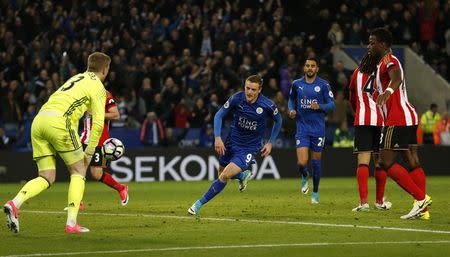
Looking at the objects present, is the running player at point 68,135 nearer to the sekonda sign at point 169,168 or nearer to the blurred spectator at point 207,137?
the sekonda sign at point 169,168

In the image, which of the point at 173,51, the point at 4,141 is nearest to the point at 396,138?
the point at 4,141

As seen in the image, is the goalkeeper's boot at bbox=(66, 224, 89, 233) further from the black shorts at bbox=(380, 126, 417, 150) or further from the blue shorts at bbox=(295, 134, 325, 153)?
the blue shorts at bbox=(295, 134, 325, 153)

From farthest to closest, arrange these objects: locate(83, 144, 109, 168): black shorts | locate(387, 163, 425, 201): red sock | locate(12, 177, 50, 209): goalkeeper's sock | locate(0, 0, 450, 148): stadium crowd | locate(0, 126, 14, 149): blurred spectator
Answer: locate(0, 0, 450, 148): stadium crowd < locate(0, 126, 14, 149): blurred spectator < locate(83, 144, 109, 168): black shorts < locate(387, 163, 425, 201): red sock < locate(12, 177, 50, 209): goalkeeper's sock

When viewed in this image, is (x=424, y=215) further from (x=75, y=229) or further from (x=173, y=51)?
(x=173, y=51)

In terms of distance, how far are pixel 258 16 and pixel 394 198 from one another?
12.4m

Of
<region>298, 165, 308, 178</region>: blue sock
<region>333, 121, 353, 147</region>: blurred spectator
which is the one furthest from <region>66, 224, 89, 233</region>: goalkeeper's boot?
<region>333, 121, 353, 147</region>: blurred spectator

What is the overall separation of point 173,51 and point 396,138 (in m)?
14.5

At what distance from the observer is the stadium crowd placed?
83.0 feet

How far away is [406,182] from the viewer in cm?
1330

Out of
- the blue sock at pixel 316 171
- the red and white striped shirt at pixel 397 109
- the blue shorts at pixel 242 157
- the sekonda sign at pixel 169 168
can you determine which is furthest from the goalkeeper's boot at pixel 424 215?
the sekonda sign at pixel 169 168

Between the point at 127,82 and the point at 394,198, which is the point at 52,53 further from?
the point at 394,198

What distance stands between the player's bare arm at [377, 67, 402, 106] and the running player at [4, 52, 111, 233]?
343 cm

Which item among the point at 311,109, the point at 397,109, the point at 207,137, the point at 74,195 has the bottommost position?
the point at 207,137

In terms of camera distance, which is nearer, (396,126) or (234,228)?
(234,228)
